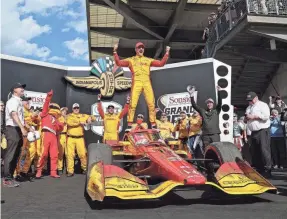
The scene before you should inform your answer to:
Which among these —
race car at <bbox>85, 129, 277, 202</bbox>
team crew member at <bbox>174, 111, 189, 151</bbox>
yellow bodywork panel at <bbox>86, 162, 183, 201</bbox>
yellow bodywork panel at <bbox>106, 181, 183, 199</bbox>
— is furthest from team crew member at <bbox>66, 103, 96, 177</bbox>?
yellow bodywork panel at <bbox>106, 181, 183, 199</bbox>

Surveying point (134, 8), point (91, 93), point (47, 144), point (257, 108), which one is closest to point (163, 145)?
point (257, 108)

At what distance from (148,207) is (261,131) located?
11.2ft

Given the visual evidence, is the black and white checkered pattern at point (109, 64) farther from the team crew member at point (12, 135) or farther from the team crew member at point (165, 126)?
the team crew member at point (12, 135)

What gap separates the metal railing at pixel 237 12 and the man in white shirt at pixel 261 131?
20.0 ft

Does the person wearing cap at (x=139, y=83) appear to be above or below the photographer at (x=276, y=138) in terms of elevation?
above

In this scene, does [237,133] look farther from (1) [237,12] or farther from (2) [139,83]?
(1) [237,12]

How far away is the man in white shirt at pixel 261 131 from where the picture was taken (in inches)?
269

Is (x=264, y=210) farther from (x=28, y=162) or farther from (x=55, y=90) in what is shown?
(x=55, y=90)

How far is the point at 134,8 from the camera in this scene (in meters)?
21.5

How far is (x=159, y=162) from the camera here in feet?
15.7

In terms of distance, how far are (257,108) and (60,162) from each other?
4.59 meters

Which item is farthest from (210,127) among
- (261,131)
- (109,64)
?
(109,64)

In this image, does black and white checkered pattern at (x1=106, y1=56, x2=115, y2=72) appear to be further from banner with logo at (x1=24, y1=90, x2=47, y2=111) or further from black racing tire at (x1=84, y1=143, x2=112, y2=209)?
black racing tire at (x1=84, y1=143, x2=112, y2=209)

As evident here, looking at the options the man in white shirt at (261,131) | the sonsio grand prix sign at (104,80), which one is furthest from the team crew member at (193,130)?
the sonsio grand prix sign at (104,80)
